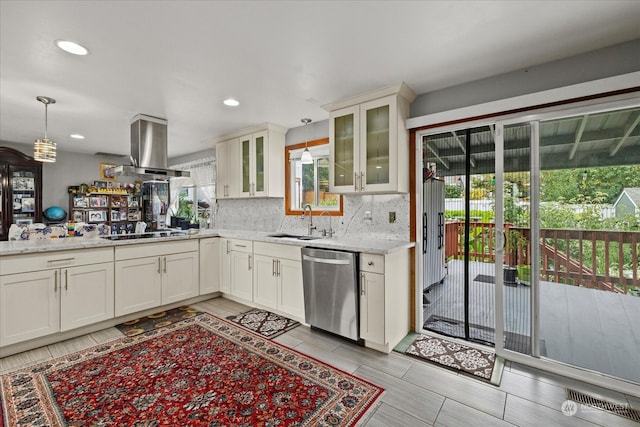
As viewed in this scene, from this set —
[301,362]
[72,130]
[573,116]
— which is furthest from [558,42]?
[72,130]

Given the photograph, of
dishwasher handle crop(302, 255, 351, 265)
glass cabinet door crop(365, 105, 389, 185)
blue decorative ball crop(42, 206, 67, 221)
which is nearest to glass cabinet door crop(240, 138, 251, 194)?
dishwasher handle crop(302, 255, 351, 265)

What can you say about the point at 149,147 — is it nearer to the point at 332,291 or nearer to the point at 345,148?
the point at 345,148

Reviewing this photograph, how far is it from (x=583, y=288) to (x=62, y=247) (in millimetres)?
4471

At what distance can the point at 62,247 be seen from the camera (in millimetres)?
2664

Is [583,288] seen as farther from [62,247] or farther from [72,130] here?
[72,130]

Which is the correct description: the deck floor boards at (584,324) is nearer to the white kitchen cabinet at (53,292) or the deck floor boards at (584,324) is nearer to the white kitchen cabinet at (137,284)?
the white kitchen cabinet at (137,284)

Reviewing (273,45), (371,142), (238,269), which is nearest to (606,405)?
(371,142)

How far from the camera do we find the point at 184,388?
6.64 ft

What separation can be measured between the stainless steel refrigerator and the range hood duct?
3.13 meters

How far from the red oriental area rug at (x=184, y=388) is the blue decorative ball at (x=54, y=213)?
431cm

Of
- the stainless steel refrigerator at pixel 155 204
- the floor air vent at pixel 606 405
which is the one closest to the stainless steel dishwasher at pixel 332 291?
the floor air vent at pixel 606 405

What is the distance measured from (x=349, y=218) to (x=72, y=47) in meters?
2.86

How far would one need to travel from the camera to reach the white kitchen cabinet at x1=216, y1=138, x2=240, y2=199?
4.41 m

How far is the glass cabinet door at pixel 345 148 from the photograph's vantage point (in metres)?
3.03
